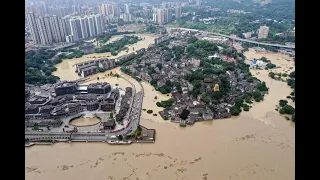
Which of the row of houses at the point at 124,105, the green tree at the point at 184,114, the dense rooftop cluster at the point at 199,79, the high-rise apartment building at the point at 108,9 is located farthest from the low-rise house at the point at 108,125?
the high-rise apartment building at the point at 108,9

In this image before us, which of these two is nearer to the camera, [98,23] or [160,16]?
[98,23]

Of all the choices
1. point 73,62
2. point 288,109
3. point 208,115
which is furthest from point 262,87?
point 73,62

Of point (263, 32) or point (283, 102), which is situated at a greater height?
point (263, 32)

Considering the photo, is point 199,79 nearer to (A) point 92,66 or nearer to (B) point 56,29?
(A) point 92,66

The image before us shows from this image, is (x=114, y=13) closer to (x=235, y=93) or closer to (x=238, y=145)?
(x=235, y=93)

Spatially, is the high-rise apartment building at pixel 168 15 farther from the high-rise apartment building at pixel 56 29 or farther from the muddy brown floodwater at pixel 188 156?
the muddy brown floodwater at pixel 188 156
